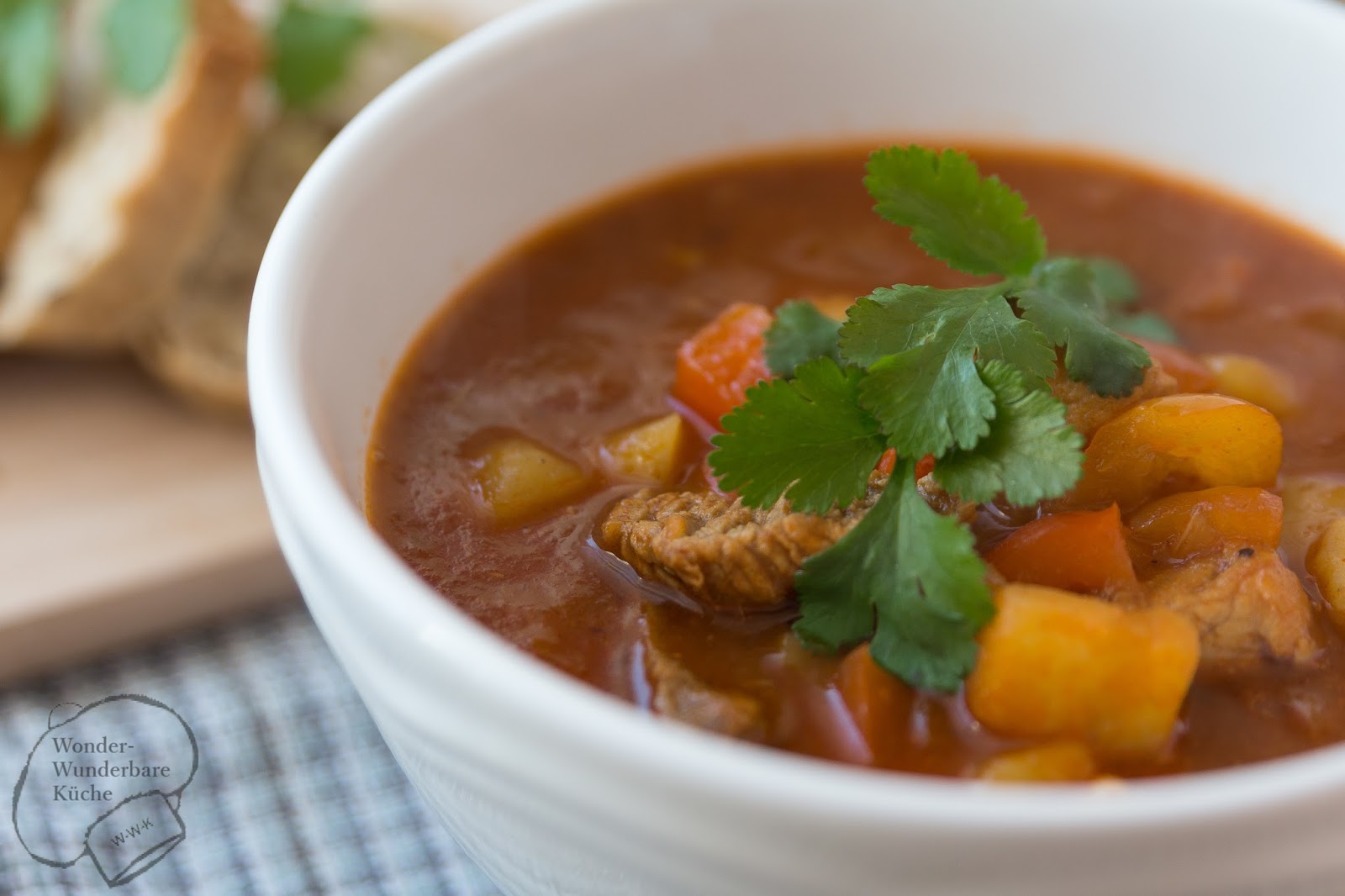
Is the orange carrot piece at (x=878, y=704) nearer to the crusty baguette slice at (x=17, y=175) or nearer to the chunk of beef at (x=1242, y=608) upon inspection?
the chunk of beef at (x=1242, y=608)

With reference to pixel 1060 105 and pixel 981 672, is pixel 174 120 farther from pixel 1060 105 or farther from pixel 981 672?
pixel 981 672

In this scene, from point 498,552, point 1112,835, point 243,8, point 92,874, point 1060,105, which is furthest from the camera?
point 243,8

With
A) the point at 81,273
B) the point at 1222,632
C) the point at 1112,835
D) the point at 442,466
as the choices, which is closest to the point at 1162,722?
the point at 1222,632

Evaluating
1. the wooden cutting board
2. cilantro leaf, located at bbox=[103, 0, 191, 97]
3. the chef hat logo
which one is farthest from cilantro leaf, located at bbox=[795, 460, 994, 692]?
cilantro leaf, located at bbox=[103, 0, 191, 97]

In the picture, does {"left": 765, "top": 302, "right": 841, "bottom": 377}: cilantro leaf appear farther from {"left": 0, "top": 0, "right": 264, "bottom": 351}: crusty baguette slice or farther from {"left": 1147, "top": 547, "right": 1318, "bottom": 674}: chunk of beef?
{"left": 0, "top": 0, "right": 264, "bottom": 351}: crusty baguette slice

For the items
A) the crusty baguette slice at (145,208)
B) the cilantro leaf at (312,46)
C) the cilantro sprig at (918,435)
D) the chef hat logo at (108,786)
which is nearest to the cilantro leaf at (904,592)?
the cilantro sprig at (918,435)

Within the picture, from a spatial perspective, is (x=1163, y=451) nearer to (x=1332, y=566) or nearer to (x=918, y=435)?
Result: (x=1332, y=566)
